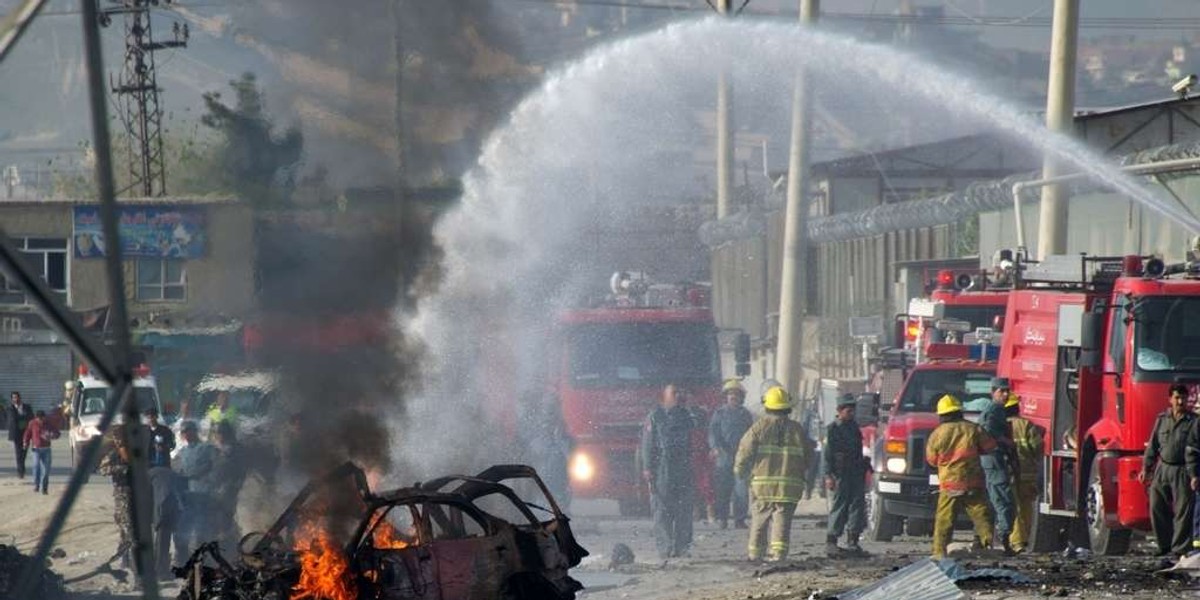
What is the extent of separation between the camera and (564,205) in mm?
27547

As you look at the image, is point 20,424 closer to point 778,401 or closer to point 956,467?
point 778,401

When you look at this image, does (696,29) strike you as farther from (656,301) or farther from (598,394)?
(598,394)

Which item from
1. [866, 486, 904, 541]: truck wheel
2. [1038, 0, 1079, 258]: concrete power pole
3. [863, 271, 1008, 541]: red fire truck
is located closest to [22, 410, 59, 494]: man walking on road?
[863, 271, 1008, 541]: red fire truck

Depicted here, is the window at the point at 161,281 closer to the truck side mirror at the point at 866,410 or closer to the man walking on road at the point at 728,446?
the man walking on road at the point at 728,446

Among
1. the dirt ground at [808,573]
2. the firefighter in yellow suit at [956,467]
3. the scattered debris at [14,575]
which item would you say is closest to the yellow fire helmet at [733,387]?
the dirt ground at [808,573]

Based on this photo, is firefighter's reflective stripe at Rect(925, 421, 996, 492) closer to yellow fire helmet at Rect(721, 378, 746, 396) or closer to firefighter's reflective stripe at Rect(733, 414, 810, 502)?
firefighter's reflective stripe at Rect(733, 414, 810, 502)

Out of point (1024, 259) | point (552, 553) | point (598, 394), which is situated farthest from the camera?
point (598, 394)

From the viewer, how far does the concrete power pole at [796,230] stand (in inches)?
995

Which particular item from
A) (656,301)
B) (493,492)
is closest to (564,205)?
(656,301)

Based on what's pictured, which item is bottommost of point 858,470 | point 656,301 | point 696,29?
point 858,470

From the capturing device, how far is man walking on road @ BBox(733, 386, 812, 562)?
706 inches

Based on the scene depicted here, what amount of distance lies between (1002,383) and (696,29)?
1141cm

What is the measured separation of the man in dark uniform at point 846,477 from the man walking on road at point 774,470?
549 mm

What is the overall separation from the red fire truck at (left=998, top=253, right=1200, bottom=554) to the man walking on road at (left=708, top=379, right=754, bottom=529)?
4.20m
